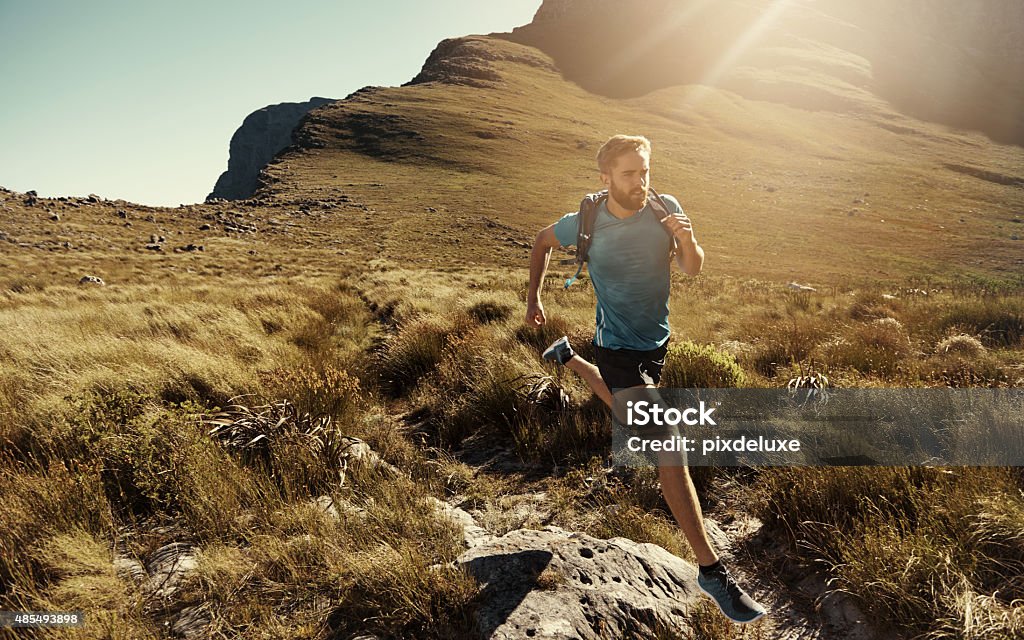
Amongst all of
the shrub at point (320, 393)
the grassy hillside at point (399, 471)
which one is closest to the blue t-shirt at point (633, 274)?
the grassy hillside at point (399, 471)

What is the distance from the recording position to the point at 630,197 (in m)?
2.73

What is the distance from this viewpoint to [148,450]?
3.19 meters

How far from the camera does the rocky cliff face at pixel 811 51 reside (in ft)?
423

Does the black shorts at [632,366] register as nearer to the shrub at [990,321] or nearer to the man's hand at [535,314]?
the man's hand at [535,314]

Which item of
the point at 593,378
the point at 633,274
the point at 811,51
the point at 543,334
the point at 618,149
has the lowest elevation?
the point at 543,334

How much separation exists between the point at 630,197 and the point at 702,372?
104 inches

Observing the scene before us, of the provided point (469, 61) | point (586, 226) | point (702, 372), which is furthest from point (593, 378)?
point (469, 61)

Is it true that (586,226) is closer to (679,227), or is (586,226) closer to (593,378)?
(679,227)

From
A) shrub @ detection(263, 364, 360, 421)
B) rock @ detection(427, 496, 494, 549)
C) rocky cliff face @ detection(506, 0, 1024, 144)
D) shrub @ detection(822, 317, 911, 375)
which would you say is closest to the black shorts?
rock @ detection(427, 496, 494, 549)

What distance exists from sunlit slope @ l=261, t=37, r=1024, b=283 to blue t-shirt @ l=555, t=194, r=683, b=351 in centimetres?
2747

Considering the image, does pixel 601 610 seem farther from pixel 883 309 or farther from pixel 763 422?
pixel 883 309

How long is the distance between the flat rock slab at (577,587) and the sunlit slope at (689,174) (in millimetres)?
28101

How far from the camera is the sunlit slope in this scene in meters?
41.1

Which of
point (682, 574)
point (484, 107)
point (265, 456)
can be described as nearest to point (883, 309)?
point (682, 574)
